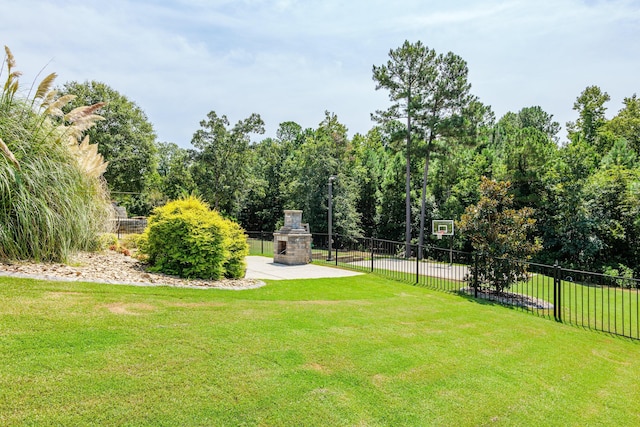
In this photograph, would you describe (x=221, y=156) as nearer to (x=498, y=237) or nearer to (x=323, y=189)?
(x=323, y=189)

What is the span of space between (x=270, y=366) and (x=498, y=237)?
7651 millimetres

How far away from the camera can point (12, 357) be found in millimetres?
2646

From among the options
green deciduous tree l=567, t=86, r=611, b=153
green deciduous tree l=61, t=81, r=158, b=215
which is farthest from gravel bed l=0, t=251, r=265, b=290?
green deciduous tree l=567, t=86, r=611, b=153

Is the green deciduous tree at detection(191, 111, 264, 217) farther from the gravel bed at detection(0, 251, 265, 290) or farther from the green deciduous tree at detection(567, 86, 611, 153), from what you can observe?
the green deciduous tree at detection(567, 86, 611, 153)

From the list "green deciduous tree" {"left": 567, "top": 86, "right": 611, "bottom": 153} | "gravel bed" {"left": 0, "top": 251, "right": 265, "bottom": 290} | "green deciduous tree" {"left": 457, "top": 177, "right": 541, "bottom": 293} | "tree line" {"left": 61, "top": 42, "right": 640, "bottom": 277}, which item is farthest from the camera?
"green deciduous tree" {"left": 567, "top": 86, "right": 611, "bottom": 153}

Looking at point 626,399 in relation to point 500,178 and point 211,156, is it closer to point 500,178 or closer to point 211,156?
point 500,178

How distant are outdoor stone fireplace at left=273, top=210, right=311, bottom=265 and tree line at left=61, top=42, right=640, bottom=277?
19.8 ft

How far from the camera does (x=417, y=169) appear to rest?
23.3 meters

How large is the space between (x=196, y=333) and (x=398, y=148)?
56.9 ft

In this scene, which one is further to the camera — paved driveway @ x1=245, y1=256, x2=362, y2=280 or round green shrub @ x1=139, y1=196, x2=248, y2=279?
paved driveway @ x1=245, y1=256, x2=362, y2=280

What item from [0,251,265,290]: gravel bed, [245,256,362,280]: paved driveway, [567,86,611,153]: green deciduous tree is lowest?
[245,256,362,280]: paved driveway

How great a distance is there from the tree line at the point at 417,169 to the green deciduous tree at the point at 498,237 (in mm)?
6015

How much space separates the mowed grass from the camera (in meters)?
2.44

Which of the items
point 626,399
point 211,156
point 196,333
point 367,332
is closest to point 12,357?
point 196,333
